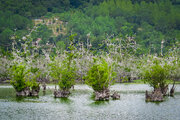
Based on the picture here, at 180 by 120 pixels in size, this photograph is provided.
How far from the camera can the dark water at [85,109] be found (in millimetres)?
37312

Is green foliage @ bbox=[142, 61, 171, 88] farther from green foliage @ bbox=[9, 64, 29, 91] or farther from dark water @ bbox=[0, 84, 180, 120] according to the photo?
green foliage @ bbox=[9, 64, 29, 91]

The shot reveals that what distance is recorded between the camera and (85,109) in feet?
139

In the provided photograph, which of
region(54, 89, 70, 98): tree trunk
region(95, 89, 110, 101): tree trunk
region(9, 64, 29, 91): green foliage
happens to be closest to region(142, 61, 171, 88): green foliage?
region(95, 89, 110, 101): tree trunk

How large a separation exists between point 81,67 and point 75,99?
36962 millimetres

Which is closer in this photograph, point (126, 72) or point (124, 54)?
point (126, 72)

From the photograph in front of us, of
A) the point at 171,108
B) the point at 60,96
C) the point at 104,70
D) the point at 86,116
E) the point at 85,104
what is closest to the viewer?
the point at 86,116

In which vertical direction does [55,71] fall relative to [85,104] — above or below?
above

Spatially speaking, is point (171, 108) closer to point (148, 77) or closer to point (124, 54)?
point (148, 77)

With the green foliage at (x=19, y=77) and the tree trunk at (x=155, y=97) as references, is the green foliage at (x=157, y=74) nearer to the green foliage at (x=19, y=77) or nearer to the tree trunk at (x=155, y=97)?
the tree trunk at (x=155, y=97)

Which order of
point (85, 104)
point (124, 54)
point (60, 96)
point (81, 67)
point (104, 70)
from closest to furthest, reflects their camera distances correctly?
point (85, 104)
point (104, 70)
point (60, 96)
point (81, 67)
point (124, 54)

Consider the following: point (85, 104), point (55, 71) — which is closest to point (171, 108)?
point (85, 104)

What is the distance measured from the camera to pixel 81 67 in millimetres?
88125

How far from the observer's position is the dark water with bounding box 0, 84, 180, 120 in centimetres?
3731

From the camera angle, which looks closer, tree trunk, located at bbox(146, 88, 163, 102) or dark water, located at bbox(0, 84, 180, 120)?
dark water, located at bbox(0, 84, 180, 120)
